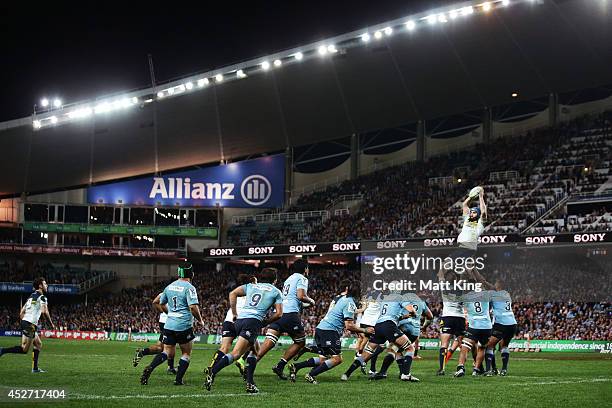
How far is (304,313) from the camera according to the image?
52406 millimetres

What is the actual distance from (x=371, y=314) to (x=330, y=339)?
168 inches

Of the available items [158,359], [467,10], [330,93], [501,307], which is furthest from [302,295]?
[330,93]

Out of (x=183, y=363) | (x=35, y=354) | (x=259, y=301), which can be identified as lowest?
(x=35, y=354)

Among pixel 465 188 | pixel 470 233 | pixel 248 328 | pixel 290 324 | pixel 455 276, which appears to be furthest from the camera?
pixel 465 188

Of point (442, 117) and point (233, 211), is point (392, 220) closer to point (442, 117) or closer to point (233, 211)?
point (442, 117)

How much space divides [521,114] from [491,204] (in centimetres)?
1208

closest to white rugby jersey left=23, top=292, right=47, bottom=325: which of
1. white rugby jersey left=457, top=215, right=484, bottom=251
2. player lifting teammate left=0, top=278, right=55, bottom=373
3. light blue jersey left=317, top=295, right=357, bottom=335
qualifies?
player lifting teammate left=0, top=278, right=55, bottom=373

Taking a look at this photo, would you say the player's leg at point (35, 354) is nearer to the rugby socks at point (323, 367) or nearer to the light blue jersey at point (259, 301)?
the rugby socks at point (323, 367)

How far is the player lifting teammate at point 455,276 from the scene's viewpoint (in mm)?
18375

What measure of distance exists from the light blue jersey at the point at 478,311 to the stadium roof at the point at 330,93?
3214 centimetres

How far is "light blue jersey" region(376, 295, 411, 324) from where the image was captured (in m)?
19.0

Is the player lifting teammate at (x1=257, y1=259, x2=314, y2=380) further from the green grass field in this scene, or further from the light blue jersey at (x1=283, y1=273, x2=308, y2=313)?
the green grass field

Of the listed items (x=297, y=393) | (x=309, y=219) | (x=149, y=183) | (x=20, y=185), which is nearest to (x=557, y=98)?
(x=309, y=219)

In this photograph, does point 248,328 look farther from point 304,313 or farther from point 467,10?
point 467,10
